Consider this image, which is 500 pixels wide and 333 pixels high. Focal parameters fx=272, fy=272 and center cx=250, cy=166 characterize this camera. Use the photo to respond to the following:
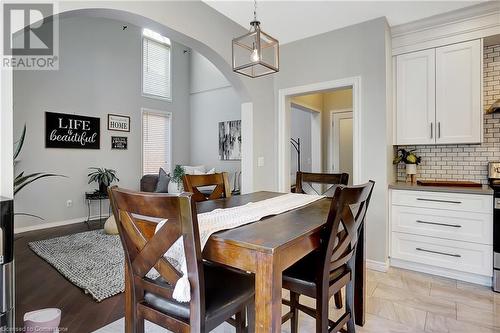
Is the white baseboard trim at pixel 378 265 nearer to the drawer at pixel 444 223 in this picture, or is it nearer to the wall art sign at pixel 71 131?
the drawer at pixel 444 223

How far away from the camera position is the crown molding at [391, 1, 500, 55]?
2.70 meters

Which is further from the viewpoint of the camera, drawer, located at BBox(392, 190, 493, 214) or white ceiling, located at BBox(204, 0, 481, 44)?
white ceiling, located at BBox(204, 0, 481, 44)

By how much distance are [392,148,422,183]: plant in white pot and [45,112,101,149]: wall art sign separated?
5.18 metres

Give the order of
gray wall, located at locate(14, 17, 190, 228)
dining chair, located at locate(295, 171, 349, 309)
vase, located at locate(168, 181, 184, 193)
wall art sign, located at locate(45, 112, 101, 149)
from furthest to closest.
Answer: vase, located at locate(168, 181, 184, 193), wall art sign, located at locate(45, 112, 101, 149), gray wall, located at locate(14, 17, 190, 228), dining chair, located at locate(295, 171, 349, 309)

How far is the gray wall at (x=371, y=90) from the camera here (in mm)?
2969

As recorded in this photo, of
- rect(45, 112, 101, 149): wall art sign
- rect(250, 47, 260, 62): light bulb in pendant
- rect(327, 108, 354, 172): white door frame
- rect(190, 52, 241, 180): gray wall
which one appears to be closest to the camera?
rect(250, 47, 260, 62): light bulb in pendant

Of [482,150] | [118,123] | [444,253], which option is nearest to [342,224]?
[444,253]

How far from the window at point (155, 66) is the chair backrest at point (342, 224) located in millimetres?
5847

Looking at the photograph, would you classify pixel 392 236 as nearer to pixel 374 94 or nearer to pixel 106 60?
pixel 374 94

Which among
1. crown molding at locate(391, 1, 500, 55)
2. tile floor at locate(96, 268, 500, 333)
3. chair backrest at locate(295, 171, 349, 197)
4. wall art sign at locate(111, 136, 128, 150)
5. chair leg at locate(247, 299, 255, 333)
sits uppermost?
crown molding at locate(391, 1, 500, 55)

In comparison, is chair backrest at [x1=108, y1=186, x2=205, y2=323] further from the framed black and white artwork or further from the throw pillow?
the framed black and white artwork

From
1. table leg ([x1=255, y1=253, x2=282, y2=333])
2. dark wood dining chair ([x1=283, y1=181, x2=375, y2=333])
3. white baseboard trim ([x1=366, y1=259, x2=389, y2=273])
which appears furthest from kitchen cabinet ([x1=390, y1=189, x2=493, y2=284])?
table leg ([x1=255, y1=253, x2=282, y2=333])

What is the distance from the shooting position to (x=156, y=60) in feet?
21.3

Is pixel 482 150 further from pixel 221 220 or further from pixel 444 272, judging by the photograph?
pixel 221 220
